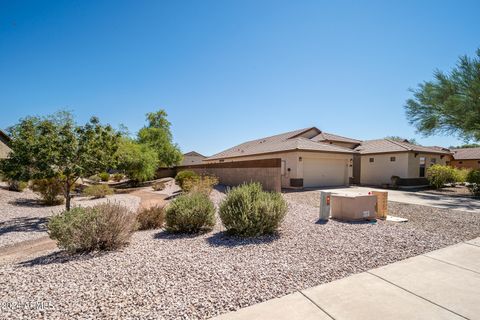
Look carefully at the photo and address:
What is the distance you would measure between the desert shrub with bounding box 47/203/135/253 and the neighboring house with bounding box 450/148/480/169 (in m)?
46.9

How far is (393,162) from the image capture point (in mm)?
21797

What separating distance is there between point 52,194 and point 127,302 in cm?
1431

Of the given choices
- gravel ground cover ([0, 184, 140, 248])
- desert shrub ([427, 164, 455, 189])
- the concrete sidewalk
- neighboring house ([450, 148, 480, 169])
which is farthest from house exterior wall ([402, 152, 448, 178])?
gravel ground cover ([0, 184, 140, 248])

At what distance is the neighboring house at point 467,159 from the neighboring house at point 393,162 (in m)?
16.6

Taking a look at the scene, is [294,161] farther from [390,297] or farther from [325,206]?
[390,297]

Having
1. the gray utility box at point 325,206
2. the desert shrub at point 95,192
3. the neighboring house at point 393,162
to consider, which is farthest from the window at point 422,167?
the desert shrub at point 95,192

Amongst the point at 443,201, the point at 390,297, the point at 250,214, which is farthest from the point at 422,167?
the point at 390,297

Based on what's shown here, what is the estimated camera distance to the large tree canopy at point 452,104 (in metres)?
17.9

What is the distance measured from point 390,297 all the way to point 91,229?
17.4 feet

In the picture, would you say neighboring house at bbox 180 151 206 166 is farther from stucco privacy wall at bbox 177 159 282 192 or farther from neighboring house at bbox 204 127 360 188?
neighboring house at bbox 204 127 360 188

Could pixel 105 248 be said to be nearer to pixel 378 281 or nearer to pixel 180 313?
pixel 180 313

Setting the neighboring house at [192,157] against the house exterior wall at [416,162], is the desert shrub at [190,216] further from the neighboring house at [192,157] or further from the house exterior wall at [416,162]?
the neighboring house at [192,157]

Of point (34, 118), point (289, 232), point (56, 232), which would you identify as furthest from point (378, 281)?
point (34, 118)

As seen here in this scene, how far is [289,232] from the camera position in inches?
250
